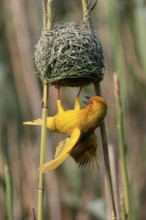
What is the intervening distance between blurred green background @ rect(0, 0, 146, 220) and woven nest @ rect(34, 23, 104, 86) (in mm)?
1350

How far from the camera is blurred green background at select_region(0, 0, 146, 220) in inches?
119

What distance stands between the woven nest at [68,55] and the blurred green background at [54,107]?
4.43ft

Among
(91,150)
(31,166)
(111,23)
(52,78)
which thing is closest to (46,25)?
(52,78)

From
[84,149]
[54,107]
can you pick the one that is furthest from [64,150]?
[54,107]

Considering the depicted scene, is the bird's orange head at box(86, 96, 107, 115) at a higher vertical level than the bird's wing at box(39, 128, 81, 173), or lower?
higher

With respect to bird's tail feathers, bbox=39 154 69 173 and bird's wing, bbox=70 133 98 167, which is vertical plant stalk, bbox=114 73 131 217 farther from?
bird's tail feathers, bbox=39 154 69 173

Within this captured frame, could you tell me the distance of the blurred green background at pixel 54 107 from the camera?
3.02 meters

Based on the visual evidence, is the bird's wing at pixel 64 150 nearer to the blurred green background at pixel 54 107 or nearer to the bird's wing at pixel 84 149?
the bird's wing at pixel 84 149

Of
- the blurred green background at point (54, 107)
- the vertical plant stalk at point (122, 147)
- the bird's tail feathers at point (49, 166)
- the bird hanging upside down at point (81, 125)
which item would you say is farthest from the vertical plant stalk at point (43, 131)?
the blurred green background at point (54, 107)

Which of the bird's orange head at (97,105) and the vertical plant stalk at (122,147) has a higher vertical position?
the bird's orange head at (97,105)

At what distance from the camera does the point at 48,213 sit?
3.10m

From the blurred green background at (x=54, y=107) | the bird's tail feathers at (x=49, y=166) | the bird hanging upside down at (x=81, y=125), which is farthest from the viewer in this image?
the blurred green background at (x=54, y=107)

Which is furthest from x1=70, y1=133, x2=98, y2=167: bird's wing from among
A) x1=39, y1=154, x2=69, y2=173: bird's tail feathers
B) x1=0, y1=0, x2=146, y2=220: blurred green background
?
x1=0, y1=0, x2=146, y2=220: blurred green background

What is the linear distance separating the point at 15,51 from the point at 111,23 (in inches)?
43.0
